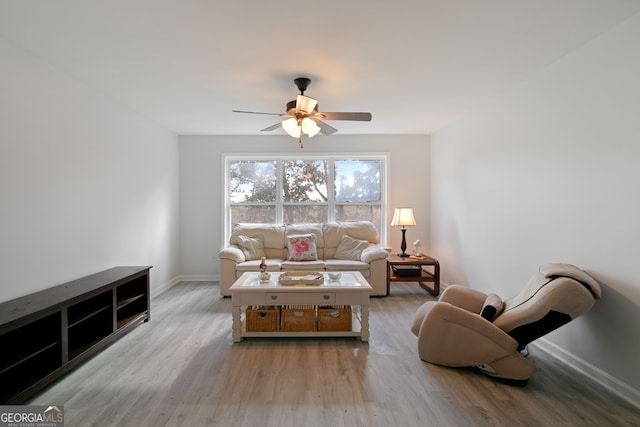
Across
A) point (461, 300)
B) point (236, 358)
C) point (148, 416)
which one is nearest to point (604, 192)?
point (461, 300)

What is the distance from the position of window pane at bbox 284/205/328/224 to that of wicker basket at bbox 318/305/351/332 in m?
2.58

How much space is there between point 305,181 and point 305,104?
2699 mm

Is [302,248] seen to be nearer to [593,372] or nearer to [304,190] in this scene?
[304,190]

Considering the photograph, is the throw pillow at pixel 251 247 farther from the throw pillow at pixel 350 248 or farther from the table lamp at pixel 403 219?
the table lamp at pixel 403 219

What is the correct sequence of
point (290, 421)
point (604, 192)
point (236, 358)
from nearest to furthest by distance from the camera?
point (290, 421) → point (604, 192) → point (236, 358)

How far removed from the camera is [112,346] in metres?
2.79

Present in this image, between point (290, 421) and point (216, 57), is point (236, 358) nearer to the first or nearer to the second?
point (290, 421)

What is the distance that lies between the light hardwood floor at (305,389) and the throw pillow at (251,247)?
5.63ft

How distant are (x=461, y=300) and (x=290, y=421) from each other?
187 centimetres

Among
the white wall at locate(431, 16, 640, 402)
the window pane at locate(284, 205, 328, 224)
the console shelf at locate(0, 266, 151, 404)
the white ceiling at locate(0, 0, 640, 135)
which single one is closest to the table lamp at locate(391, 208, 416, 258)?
the white wall at locate(431, 16, 640, 402)

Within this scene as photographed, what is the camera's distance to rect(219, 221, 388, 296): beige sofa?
14.0 ft

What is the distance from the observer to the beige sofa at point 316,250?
4281 mm

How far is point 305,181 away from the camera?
5352 millimetres

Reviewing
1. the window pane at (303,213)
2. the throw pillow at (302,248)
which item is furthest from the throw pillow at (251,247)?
the window pane at (303,213)
